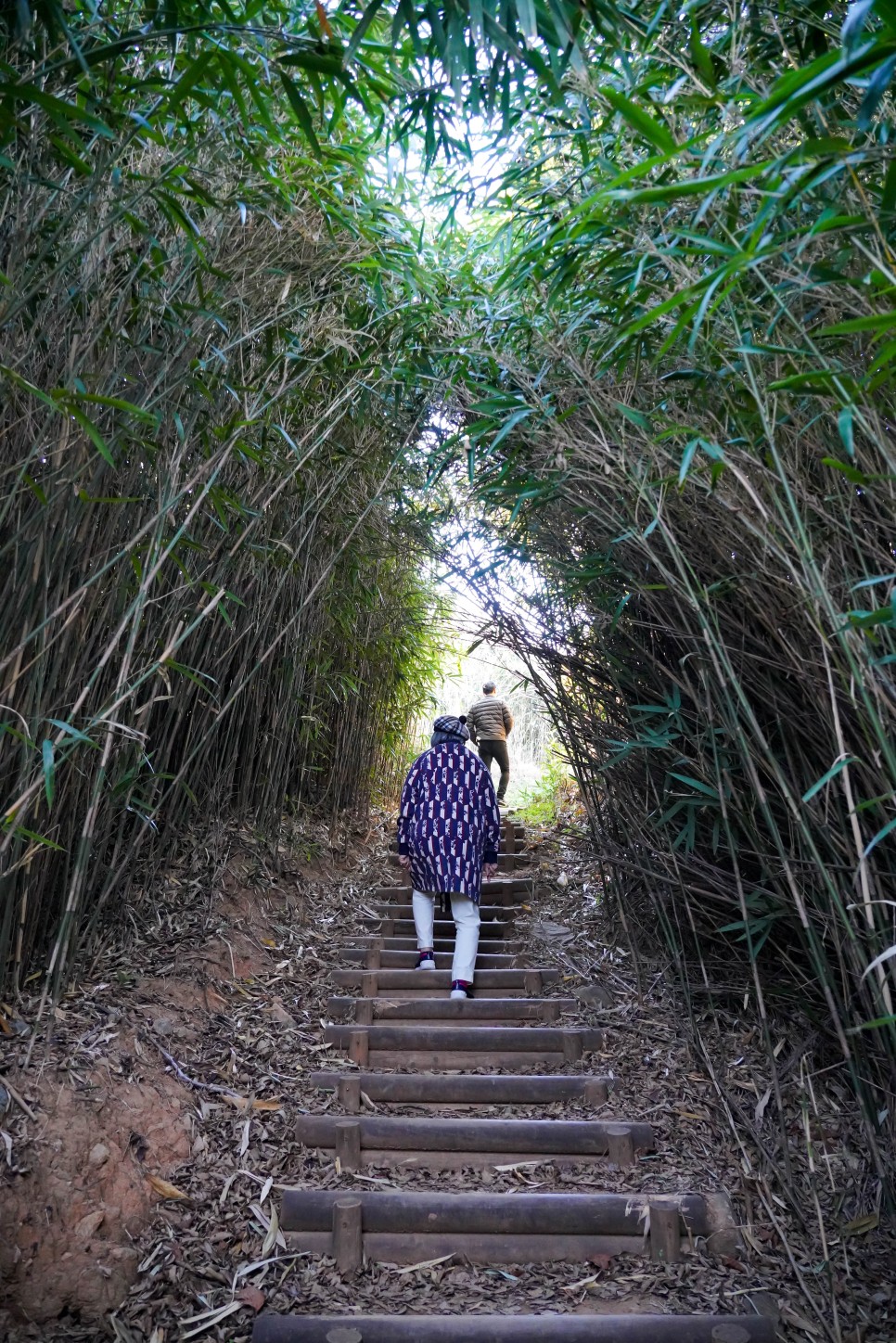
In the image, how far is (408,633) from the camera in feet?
16.5

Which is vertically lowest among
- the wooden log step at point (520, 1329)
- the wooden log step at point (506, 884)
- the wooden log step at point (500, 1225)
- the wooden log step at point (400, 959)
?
the wooden log step at point (520, 1329)

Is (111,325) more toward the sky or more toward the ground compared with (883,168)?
more toward the ground

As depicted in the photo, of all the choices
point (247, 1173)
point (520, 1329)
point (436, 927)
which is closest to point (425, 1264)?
point (520, 1329)

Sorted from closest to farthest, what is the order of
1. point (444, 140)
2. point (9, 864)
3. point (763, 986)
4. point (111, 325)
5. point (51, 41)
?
point (51, 41) → point (111, 325) → point (9, 864) → point (444, 140) → point (763, 986)

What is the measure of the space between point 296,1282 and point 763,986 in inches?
54.4

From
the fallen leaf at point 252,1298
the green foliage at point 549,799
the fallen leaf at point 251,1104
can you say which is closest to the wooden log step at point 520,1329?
the fallen leaf at point 252,1298

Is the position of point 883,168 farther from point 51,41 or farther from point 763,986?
point 763,986

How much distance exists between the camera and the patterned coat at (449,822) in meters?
3.17

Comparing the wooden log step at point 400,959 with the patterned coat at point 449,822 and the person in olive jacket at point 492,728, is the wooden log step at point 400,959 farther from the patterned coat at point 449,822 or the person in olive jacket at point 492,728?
the person in olive jacket at point 492,728

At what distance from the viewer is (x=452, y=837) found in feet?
10.5

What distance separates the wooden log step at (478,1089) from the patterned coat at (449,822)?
31.3 inches

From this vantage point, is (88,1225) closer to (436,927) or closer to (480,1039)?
(480,1039)

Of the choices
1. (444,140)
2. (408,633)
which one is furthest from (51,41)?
(408,633)

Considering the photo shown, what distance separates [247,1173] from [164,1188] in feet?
0.67
